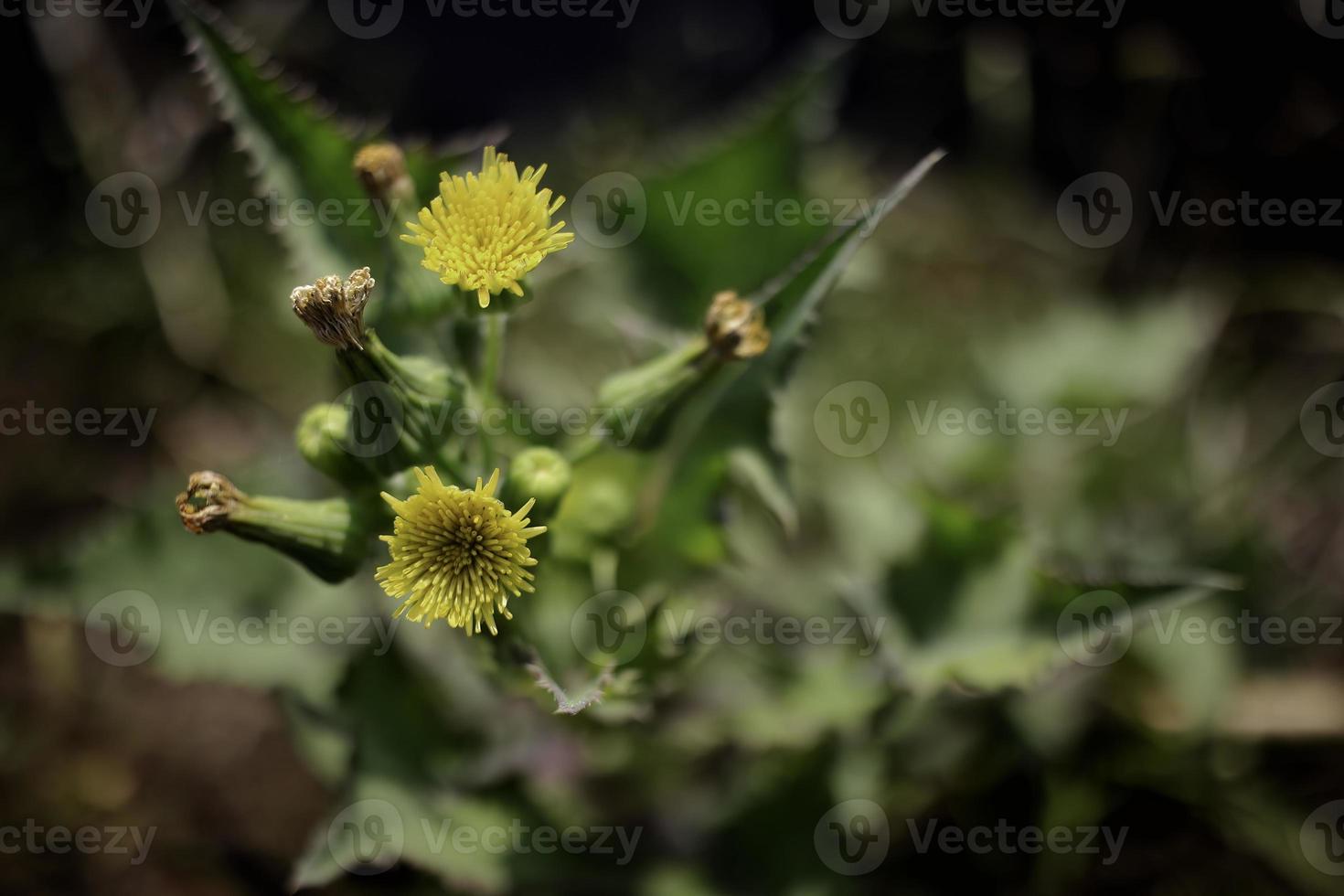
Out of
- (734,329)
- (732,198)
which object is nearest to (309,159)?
(734,329)

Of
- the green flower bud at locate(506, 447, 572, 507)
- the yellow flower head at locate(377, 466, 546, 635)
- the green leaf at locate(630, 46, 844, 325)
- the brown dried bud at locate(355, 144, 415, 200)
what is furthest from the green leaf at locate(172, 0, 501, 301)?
the green leaf at locate(630, 46, 844, 325)

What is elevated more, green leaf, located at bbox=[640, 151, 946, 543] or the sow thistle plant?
green leaf, located at bbox=[640, 151, 946, 543]

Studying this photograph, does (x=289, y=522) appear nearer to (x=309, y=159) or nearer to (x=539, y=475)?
(x=539, y=475)

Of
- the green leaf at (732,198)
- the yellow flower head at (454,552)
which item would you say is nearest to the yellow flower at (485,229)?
the yellow flower head at (454,552)

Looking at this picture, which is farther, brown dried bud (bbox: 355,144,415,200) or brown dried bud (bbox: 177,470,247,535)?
brown dried bud (bbox: 355,144,415,200)

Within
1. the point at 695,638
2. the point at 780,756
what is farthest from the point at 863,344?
the point at 695,638

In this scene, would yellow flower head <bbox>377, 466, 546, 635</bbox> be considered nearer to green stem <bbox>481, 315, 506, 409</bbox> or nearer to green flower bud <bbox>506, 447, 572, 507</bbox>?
green flower bud <bbox>506, 447, 572, 507</bbox>
